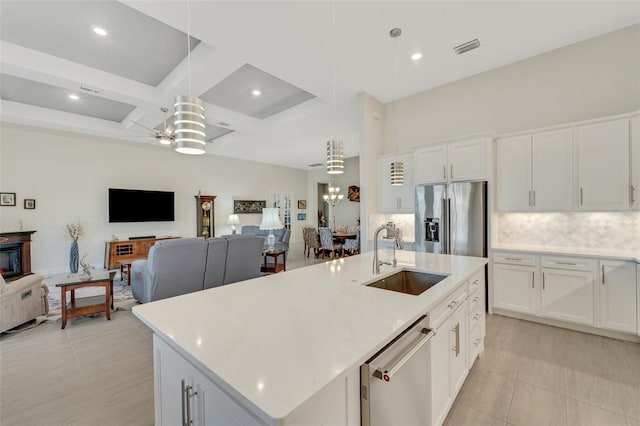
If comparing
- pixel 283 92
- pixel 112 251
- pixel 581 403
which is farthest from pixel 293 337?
pixel 112 251

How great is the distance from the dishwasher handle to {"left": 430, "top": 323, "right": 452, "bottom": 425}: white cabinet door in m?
0.13

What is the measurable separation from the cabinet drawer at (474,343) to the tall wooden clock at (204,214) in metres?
7.26

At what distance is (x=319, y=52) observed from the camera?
3.29 m

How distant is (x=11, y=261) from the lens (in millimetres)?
5129

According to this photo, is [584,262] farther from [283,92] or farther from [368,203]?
[283,92]

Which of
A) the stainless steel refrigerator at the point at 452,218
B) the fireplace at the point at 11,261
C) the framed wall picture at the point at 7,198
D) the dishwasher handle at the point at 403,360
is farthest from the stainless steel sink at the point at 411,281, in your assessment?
the framed wall picture at the point at 7,198

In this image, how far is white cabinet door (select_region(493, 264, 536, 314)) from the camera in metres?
3.18

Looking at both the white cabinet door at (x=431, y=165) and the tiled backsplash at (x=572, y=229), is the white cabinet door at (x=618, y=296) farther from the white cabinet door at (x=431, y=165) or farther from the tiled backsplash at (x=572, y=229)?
the white cabinet door at (x=431, y=165)

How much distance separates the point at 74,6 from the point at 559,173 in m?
5.70

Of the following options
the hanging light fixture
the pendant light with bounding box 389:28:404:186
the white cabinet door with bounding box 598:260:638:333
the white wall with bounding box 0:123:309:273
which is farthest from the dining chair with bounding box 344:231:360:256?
the hanging light fixture

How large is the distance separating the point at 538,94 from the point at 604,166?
1289 mm

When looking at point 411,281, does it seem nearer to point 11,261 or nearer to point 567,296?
point 567,296

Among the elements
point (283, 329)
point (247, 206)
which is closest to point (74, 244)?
point (247, 206)

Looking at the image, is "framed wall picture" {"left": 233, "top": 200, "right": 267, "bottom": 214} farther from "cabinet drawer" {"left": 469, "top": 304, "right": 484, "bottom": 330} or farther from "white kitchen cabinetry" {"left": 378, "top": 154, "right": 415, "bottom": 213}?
"cabinet drawer" {"left": 469, "top": 304, "right": 484, "bottom": 330}
